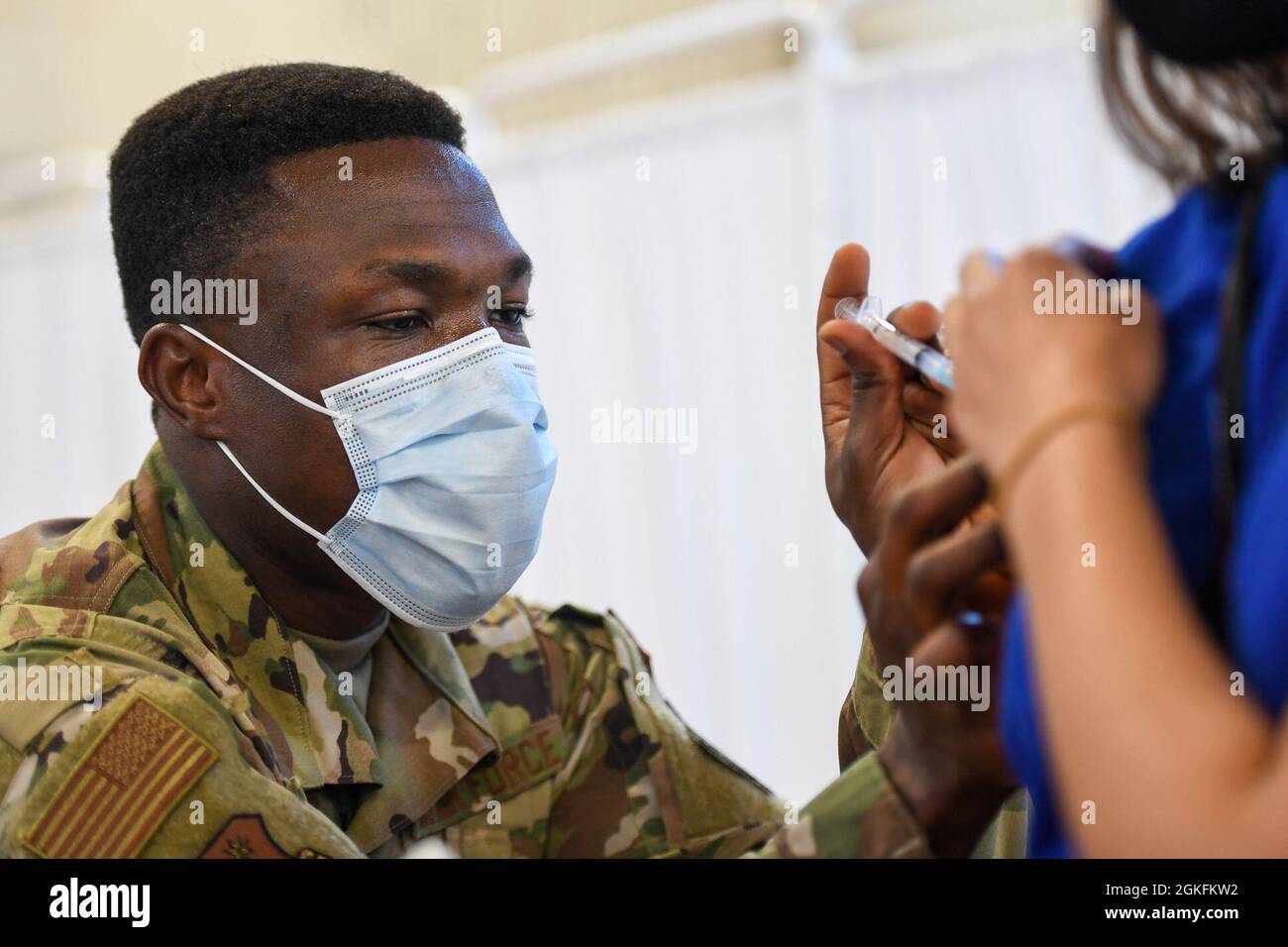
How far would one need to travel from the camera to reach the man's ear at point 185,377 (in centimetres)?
144

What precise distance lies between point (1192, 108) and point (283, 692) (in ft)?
3.44

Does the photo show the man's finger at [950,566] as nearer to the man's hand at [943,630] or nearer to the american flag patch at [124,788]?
the man's hand at [943,630]

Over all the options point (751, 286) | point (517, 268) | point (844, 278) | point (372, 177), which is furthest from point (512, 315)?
point (751, 286)

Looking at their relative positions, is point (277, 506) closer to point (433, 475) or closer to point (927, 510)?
point (433, 475)

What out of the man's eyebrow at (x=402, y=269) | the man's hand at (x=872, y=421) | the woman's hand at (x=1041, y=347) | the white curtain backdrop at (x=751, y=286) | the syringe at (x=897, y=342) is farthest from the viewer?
the white curtain backdrop at (x=751, y=286)

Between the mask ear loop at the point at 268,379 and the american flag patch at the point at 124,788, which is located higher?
the mask ear loop at the point at 268,379

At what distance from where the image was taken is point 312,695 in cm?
141

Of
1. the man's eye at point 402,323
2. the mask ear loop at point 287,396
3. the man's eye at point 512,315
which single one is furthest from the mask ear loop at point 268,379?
the man's eye at point 512,315

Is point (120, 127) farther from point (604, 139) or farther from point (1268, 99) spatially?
point (1268, 99)

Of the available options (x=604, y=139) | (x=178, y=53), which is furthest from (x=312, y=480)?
(x=178, y=53)

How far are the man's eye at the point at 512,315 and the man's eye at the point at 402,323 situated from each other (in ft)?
0.28

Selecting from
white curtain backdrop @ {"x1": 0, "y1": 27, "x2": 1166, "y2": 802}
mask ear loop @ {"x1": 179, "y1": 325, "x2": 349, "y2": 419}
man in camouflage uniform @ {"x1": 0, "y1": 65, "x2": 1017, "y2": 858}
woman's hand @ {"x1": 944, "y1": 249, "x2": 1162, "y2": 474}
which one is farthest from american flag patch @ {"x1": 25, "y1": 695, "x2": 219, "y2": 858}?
white curtain backdrop @ {"x1": 0, "y1": 27, "x2": 1166, "y2": 802}

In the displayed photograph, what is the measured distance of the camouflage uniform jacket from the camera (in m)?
1.12
